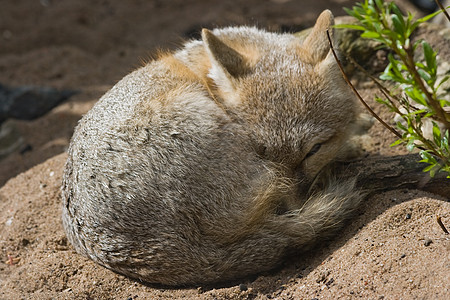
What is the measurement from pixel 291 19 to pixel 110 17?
12.9ft

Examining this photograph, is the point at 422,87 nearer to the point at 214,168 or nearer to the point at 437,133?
the point at 437,133

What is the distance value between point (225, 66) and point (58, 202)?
2547 mm

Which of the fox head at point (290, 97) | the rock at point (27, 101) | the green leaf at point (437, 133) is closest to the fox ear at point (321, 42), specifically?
the fox head at point (290, 97)

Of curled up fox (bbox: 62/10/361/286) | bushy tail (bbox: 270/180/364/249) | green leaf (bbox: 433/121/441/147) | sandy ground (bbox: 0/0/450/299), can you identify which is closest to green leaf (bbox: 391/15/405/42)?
green leaf (bbox: 433/121/441/147)

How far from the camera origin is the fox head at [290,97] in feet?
13.9

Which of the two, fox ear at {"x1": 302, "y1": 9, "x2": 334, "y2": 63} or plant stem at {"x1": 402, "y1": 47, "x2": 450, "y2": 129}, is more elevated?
Answer: plant stem at {"x1": 402, "y1": 47, "x2": 450, "y2": 129}

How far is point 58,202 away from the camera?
5.32 m

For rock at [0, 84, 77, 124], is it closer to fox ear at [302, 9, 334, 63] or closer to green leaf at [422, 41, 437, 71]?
fox ear at [302, 9, 334, 63]

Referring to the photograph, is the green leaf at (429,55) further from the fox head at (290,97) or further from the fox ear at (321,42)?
the fox ear at (321,42)

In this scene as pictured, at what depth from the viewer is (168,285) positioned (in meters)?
4.02

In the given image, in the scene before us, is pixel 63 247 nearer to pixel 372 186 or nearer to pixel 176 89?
pixel 176 89

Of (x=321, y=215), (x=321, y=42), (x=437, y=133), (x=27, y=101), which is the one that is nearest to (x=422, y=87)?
(x=437, y=133)

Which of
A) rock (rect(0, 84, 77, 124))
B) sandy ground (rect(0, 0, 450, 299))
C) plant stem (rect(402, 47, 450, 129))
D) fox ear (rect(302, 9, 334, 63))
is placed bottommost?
rock (rect(0, 84, 77, 124))

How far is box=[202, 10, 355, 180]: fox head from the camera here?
4234 millimetres
